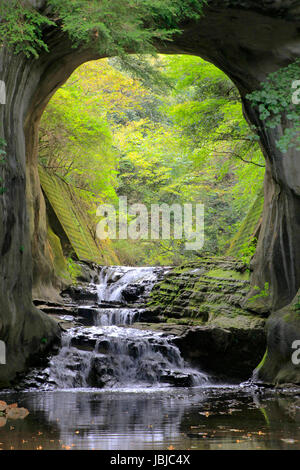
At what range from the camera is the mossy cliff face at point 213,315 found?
37.1ft

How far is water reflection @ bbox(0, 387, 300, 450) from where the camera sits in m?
4.55

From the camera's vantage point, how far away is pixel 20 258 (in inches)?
393

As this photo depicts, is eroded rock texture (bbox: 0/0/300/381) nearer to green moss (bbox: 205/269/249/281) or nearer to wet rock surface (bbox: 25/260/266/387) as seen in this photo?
wet rock surface (bbox: 25/260/266/387)

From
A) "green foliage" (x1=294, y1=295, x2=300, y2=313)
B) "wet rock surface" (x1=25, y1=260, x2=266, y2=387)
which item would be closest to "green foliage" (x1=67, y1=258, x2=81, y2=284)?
"wet rock surface" (x1=25, y1=260, x2=266, y2=387)

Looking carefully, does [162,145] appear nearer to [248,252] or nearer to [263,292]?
[248,252]

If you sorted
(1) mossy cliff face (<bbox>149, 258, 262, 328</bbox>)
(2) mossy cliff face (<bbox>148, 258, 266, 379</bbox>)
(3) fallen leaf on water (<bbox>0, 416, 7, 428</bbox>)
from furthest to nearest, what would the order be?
(1) mossy cliff face (<bbox>149, 258, 262, 328</bbox>), (2) mossy cliff face (<bbox>148, 258, 266, 379</bbox>), (3) fallen leaf on water (<bbox>0, 416, 7, 428</bbox>)

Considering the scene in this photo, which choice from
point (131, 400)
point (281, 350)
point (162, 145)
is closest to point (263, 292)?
point (281, 350)

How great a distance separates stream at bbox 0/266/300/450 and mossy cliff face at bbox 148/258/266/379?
46 cm

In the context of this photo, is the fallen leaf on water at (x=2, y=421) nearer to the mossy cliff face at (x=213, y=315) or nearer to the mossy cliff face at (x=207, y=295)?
the mossy cliff face at (x=213, y=315)

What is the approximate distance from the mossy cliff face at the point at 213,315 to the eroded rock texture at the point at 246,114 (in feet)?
2.66

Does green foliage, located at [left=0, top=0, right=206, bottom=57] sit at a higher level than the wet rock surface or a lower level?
higher

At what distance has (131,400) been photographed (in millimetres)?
8109
